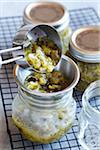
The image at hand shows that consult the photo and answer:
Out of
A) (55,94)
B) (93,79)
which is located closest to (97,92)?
(93,79)

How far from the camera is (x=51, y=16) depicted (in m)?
0.93

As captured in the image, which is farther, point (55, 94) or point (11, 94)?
point (11, 94)

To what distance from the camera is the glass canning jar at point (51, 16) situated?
888 mm

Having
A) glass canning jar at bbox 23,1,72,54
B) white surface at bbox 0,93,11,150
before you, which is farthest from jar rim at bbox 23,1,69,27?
white surface at bbox 0,93,11,150

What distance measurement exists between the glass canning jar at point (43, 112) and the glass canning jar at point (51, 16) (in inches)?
6.5

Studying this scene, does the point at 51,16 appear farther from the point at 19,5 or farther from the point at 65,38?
the point at 19,5

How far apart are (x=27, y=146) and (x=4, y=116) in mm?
89

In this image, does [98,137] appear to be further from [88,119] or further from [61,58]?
[61,58]

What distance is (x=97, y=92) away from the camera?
788 millimetres

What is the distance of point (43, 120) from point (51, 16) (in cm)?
30

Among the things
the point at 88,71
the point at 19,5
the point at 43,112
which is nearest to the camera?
the point at 43,112

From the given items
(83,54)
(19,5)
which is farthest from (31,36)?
(19,5)

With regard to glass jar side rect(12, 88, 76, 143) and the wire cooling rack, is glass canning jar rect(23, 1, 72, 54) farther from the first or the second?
glass jar side rect(12, 88, 76, 143)

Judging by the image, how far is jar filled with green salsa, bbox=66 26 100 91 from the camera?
2.60 feet
